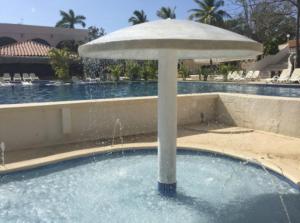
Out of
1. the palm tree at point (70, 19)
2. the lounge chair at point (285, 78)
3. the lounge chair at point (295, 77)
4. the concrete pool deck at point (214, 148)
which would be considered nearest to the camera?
the concrete pool deck at point (214, 148)

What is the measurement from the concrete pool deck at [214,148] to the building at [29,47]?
97.2ft

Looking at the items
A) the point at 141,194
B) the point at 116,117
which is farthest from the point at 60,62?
the point at 141,194

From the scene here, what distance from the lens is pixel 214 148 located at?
752cm

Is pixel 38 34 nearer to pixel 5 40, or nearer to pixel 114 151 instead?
pixel 5 40

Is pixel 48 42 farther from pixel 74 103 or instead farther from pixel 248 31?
pixel 74 103

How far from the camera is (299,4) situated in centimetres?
3297

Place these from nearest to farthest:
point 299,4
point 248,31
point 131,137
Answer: point 131,137, point 299,4, point 248,31

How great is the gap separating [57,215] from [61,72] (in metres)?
31.0

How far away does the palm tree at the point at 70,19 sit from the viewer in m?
66.2

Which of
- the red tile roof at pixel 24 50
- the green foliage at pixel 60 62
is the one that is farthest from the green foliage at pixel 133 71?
the red tile roof at pixel 24 50

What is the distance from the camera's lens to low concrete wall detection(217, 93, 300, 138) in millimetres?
8234

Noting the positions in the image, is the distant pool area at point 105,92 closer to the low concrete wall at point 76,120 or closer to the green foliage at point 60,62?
the green foliage at point 60,62

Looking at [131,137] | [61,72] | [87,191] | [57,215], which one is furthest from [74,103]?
[61,72]

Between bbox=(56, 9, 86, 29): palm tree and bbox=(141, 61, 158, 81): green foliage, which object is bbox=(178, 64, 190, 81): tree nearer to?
bbox=(141, 61, 158, 81): green foliage
